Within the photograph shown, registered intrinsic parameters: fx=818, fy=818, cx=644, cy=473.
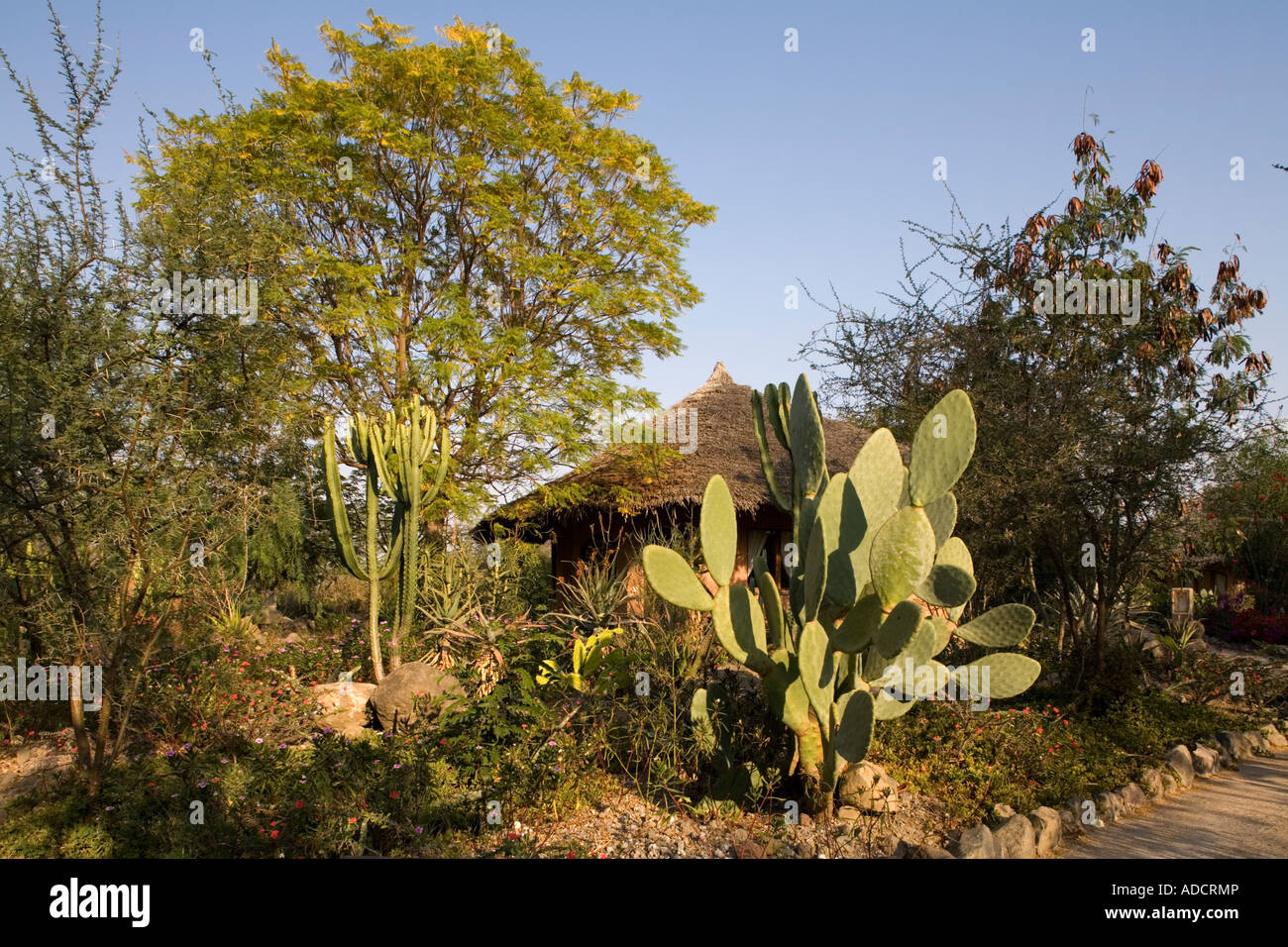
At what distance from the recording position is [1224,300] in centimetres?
1256

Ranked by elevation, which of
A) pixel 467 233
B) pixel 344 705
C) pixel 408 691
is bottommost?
pixel 344 705

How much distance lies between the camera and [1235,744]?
6.57 m

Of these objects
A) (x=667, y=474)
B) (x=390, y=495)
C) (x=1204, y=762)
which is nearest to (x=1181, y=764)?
(x=1204, y=762)

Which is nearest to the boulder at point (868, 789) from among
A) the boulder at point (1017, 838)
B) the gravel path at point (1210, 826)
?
the boulder at point (1017, 838)

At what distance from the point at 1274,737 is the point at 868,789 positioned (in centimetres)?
475

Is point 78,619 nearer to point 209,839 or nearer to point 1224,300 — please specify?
point 209,839

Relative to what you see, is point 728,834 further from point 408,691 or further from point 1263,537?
point 1263,537

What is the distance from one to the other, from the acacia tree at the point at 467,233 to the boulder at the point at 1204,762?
798 cm

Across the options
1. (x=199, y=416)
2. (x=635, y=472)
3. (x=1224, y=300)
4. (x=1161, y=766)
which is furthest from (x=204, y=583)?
(x=1224, y=300)

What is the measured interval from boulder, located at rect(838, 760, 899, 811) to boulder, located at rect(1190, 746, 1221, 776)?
2.88 meters

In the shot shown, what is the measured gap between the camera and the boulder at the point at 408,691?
639 cm

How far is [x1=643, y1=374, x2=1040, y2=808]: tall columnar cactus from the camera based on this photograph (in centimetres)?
414

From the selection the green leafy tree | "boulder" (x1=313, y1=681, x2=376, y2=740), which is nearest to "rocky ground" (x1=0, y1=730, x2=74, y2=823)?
"boulder" (x1=313, y1=681, x2=376, y2=740)
